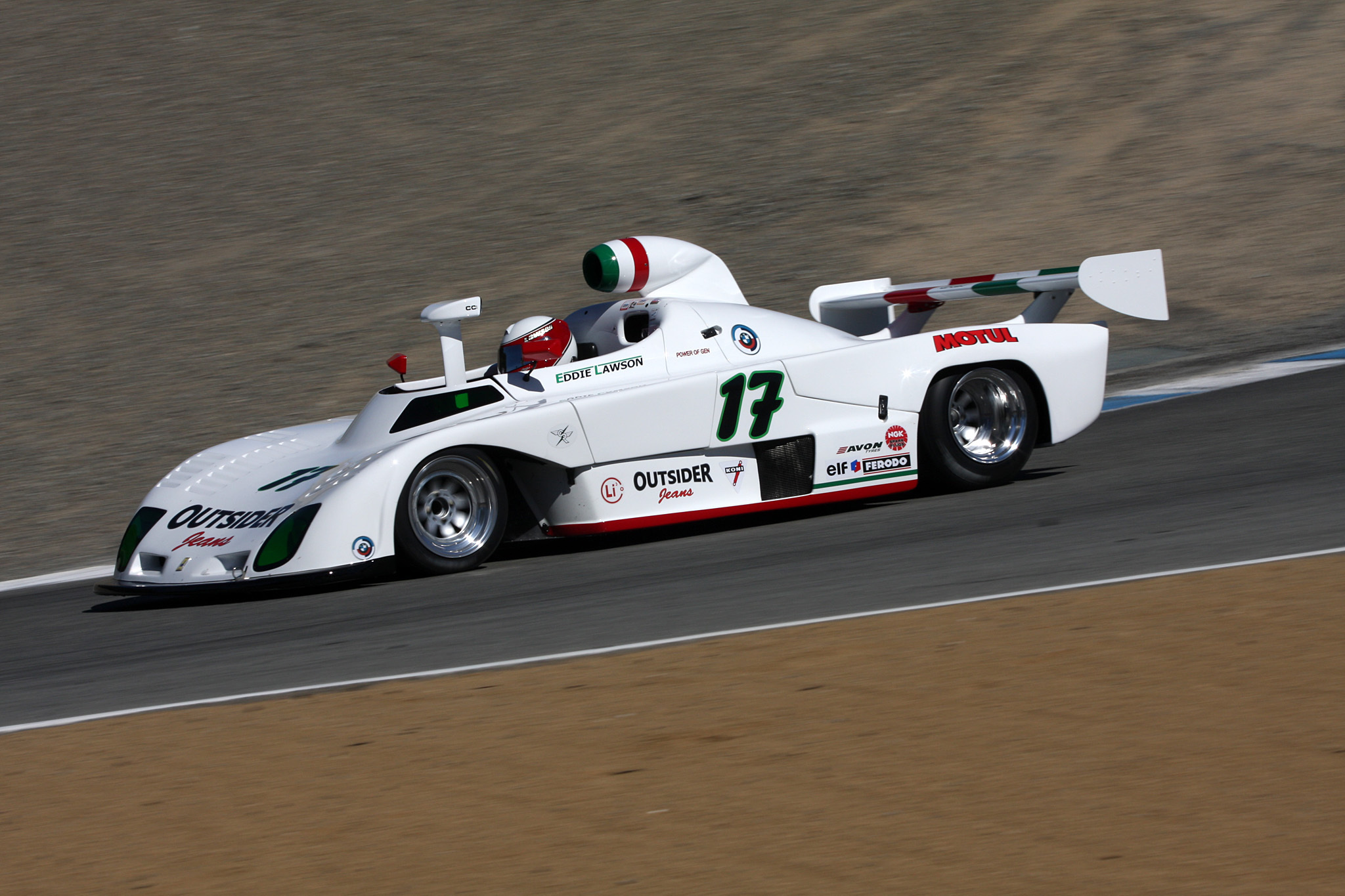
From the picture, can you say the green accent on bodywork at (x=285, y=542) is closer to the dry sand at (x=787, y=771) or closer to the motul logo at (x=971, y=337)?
the dry sand at (x=787, y=771)

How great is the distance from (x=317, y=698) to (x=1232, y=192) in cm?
1317

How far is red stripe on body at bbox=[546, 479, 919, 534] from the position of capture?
784 centimetres

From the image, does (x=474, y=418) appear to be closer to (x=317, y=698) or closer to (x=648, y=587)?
(x=648, y=587)

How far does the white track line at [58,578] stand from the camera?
8.77 m

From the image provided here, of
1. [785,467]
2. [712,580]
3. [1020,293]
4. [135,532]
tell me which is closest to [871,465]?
[785,467]

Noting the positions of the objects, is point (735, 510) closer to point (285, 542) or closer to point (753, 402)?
point (753, 402)

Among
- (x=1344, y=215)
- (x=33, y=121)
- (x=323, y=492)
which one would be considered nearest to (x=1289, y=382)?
(x=1344, y=215)

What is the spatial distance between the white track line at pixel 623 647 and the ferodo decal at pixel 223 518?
5.98 ft

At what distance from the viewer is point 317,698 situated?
550cm

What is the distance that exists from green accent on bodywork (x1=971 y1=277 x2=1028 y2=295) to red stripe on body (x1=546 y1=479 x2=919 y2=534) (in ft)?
4.19

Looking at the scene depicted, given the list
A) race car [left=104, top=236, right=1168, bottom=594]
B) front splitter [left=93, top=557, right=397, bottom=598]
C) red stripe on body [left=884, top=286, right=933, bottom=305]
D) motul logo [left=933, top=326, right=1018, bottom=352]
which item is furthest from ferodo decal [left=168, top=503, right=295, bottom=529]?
red stripe on body [left=884, top=286, right=933, bottom=305]

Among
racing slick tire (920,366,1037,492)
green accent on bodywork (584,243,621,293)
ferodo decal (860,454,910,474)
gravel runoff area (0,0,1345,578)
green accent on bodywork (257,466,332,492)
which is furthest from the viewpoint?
gravel runoff area (0,0,1345,578)

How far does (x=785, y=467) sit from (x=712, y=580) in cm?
139

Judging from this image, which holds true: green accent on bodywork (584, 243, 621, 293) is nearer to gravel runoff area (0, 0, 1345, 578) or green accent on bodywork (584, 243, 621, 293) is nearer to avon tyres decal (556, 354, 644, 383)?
avon tyres decal (556, 354, 644, 383)
